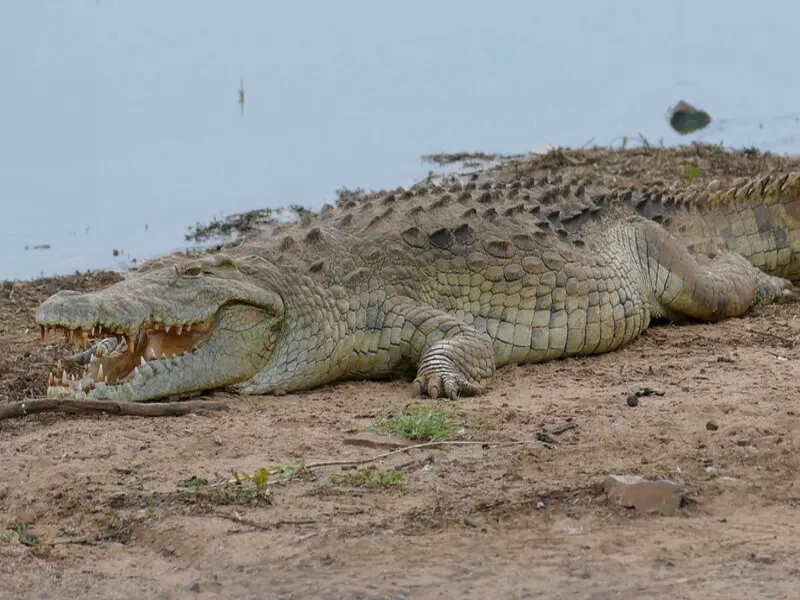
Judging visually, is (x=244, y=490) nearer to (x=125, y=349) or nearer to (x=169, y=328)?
(x=169, y=328)

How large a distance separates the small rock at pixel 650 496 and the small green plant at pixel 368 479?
893 mm

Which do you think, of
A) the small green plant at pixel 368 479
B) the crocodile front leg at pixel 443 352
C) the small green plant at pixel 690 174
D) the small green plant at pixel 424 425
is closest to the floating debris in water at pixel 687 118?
the small green plant at pixel 690 174

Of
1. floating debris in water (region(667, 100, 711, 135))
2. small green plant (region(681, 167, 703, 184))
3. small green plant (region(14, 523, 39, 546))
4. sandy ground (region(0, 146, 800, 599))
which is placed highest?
floating debris in water (region(667, 100, 711, 135))

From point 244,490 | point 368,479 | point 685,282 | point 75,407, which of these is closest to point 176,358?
point 75,407

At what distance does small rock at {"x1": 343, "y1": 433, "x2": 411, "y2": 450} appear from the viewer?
17.4ft

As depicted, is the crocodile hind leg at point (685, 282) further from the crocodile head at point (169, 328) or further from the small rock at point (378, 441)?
the small rock at point (378, 441)

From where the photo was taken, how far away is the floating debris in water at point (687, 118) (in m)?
17.0

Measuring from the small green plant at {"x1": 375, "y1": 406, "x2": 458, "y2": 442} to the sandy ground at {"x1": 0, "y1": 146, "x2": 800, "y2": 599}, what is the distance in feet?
0.32

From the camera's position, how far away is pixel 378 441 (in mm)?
5359

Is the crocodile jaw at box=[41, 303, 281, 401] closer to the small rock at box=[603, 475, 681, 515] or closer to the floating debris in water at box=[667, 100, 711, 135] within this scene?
the small rock at box=[603, 475, 681, 515]

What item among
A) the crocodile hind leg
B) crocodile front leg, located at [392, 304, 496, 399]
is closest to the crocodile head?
crocodile front leg, located at [392, 304, 496, 399]

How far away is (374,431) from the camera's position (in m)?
5.54

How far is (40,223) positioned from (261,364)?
6.97 m

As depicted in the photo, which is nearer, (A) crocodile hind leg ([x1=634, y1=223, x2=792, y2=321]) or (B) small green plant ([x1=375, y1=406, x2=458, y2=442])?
(B) small green plant ([x1=375, y1=406, x2=458, y2=442])
